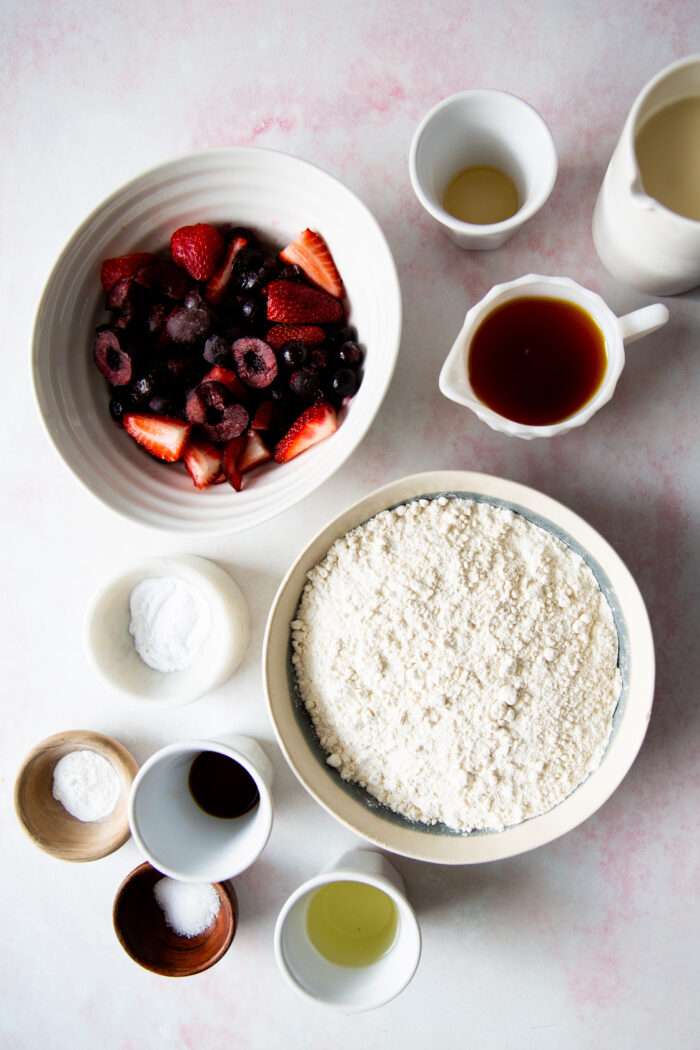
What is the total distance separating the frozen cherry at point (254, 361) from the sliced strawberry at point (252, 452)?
0.07 meters

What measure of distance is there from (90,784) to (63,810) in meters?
0.07

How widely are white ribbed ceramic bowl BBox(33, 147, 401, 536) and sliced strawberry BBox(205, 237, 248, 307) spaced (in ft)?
0.17

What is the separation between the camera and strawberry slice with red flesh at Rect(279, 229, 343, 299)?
3.36 ft

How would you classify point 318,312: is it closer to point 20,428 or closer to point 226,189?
point 226,189

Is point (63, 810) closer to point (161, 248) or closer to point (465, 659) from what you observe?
point (465, 659)

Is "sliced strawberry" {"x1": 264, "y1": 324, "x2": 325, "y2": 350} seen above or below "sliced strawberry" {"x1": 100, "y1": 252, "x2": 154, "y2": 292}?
below

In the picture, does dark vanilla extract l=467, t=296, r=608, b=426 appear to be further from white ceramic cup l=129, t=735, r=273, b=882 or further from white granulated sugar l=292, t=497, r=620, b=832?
white ceramic cup l=129, t=735, r=273, b=882

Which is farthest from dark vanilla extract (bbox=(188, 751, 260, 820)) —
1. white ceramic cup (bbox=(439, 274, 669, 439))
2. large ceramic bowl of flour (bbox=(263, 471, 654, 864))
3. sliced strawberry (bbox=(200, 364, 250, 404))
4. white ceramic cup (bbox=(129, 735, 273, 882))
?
white ceramic cup (bbox=(439, 274, 669, 439))

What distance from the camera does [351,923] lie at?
1.20 meters

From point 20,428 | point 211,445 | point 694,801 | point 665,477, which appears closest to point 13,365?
point 20,428

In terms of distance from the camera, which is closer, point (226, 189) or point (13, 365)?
point (226, 189)

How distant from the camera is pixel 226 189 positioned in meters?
1.03

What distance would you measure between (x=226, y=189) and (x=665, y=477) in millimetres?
771

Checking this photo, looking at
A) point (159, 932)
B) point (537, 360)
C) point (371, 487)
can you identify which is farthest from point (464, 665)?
point (159, 932)
